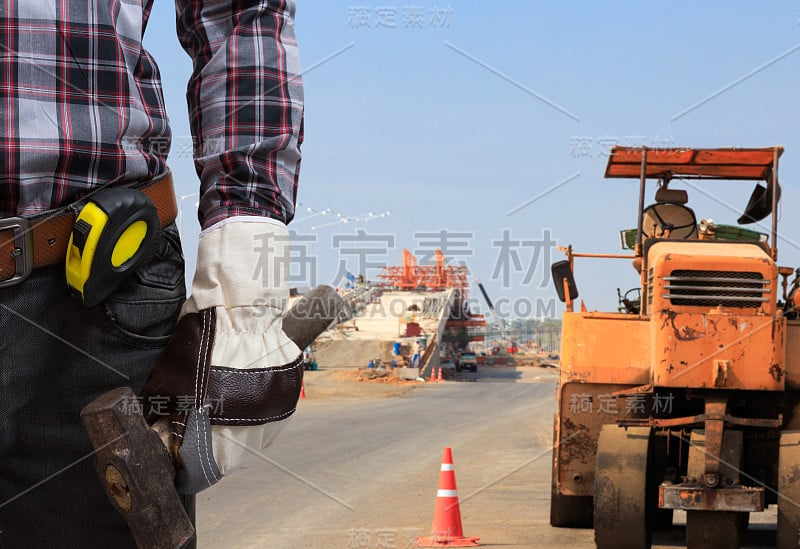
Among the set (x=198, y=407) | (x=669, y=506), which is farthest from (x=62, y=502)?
(x=669, y=506)

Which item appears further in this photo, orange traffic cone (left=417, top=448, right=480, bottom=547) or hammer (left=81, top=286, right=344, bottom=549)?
orange traffic cone (left=417, top=448, right=480, bottom=547)

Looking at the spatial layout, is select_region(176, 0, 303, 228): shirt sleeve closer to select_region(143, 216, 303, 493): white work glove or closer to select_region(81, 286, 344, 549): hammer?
select_region(143, 216, 303, 493): white work glove

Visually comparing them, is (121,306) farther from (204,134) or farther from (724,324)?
(724,324)

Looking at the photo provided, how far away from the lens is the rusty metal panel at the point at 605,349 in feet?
27.2

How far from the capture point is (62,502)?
2.23 metres

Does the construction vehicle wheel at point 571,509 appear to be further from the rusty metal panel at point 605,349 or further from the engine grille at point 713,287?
the engine grille at point 713,287

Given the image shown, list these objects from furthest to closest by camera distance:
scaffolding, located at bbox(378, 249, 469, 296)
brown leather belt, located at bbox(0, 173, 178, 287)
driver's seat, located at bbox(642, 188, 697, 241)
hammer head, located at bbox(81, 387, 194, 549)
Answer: scaffolding, located at bbox(378, 249, 469, 296) < driver's seat, located at bbox(642, 188, 697, 241) < brown leather belt, located at bbox(0, 173, 178, 287) < hammer head, located at bbox(81, 387, 194, 549)

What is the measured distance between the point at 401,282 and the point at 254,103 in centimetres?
8215

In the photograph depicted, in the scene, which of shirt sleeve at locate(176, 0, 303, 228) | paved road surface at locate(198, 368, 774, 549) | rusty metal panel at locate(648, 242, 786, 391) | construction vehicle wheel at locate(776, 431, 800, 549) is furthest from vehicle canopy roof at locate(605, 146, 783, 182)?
shirt sleeve at locate(176, 0, 303, 228)

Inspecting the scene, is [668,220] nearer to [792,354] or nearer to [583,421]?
[792,354]

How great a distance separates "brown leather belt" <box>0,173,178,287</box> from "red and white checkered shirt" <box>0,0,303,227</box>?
0.04 metres

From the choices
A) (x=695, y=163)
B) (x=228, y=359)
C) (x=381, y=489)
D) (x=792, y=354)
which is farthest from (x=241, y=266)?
(x=381, y=489)

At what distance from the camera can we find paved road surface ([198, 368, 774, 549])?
8820 mm

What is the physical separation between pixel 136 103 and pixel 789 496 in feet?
20.2
